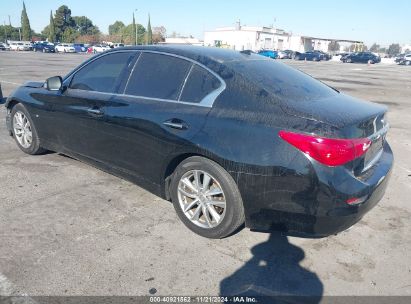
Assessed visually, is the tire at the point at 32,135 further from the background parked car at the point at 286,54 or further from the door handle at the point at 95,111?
the background parked car at the point at 286,54

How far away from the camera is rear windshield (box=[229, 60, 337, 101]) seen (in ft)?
10.1

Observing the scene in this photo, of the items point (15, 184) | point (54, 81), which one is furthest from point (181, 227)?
point (54, 81)

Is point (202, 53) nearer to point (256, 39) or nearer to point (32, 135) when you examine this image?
point (32, 135)

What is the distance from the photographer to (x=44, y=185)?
14.0 feet

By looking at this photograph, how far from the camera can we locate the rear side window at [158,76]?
3.42 metres

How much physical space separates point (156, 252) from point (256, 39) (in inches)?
3546

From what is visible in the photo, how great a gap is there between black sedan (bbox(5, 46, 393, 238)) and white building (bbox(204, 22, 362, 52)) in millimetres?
81568

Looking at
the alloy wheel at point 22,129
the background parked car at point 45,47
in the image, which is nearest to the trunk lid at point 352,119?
the alloy wheel at point 22,129

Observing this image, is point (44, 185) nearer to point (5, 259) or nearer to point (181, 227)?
point (5, 259)

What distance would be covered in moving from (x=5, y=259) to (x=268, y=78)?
270cm

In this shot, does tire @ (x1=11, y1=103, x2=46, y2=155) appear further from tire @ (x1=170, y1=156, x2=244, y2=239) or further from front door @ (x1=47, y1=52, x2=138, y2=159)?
tire @ (x1=170, y1=156, x2=244, y2=239)

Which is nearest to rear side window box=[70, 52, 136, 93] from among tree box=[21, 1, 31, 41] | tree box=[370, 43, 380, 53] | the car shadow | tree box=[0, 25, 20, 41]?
the car shadow

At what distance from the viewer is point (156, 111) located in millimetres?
3414

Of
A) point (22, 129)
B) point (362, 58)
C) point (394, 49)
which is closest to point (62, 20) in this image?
point (362, 58)
